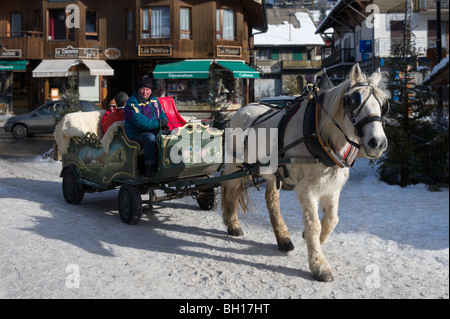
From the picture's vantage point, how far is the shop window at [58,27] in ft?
91.4

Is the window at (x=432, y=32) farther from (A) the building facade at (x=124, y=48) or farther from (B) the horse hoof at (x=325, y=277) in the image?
(B) the horse hoof at (x=325, y=277)

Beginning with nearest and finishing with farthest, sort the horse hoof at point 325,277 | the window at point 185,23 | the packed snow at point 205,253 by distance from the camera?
the packed snow at point 205,253 < the horse hoof at point 325,277 < the window at point 185,23

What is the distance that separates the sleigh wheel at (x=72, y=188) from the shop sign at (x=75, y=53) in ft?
67.4

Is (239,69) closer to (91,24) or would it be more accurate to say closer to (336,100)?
(91,24)

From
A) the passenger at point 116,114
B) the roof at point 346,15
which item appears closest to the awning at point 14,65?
the roof at point 346,15

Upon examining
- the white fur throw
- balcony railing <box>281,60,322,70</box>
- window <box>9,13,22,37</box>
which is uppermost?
balcony railing <box>281,60,322,70</box>

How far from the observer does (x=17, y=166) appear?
1260 cm

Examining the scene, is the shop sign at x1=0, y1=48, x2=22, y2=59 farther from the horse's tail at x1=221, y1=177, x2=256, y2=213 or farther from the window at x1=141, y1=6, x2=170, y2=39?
the horse's tail at x1=221, y1=177, x2=256, y2=213

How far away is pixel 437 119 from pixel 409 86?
0.89m

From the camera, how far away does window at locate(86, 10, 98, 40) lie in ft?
91.8

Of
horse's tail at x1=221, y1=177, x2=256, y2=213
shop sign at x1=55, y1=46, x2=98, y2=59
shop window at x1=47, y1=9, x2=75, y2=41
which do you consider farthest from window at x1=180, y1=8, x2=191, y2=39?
horse's tail at x1=221, y1=177, x2=256, y2=213

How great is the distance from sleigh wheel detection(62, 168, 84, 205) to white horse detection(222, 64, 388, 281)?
349 centimetres

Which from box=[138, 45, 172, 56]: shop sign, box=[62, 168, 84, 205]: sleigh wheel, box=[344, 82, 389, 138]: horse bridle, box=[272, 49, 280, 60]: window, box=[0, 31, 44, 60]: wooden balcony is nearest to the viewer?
box=[344, 82, 389, 138]: horse bridle

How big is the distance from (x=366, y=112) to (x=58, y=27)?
2746 cm
